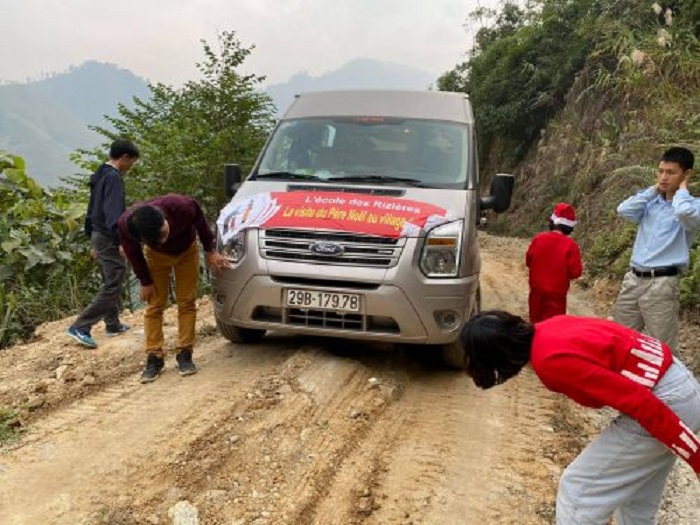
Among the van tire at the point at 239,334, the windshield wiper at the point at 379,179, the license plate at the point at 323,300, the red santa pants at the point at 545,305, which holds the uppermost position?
the windshield wiper at the point at 379,179

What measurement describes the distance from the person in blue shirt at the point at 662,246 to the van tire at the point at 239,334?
119 inches

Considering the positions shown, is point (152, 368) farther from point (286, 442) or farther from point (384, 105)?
point (384, 105)

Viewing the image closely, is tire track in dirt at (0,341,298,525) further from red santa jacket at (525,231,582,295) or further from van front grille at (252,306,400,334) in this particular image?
red santa jacket at (525,231,582,295)

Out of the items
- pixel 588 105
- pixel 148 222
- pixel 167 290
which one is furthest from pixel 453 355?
pixel 588 105

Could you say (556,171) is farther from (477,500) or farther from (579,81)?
(477,500)

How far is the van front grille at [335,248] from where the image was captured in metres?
4.56

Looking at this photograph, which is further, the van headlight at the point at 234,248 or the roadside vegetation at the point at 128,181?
the roadside vegetation at the point at 128,181

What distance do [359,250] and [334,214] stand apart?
34cm

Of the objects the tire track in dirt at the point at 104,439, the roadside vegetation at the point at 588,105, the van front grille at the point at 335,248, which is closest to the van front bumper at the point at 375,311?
the van front grille at the point at 335,248

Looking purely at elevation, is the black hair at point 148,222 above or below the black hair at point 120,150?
below

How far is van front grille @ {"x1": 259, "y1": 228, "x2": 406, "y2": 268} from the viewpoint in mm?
4562

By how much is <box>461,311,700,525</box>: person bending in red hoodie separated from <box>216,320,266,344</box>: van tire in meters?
3.29

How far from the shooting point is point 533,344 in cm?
237

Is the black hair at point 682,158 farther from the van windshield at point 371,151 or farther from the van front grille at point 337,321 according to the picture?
the van front grille at point 337,321
